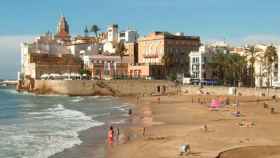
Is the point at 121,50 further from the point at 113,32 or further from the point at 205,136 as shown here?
the point at 205,136

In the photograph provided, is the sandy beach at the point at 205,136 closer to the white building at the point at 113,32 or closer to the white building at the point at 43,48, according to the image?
the white building at the point at 43,48

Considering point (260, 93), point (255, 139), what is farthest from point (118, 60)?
point (255, 139)

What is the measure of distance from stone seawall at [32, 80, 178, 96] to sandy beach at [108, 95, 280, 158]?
3881cm

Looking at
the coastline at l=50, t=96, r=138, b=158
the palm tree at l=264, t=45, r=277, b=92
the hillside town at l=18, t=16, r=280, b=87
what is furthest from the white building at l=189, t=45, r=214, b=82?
the coastline at l=50, t=96, r=138, b=158

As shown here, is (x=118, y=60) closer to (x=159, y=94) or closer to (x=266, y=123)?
(x=159, y=94)

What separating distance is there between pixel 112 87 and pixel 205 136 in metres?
63.1

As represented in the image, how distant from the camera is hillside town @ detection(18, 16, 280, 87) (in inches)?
3580

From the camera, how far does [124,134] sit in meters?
35.2

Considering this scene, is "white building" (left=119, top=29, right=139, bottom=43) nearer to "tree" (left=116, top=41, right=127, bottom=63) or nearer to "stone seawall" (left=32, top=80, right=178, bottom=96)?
"tree" (left=116, top=41, right=127, bottom=63)

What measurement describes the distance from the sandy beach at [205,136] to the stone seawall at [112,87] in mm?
A: 38813

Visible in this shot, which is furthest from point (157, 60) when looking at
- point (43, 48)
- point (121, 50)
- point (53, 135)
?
point (53, 135)

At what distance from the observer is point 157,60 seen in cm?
10831

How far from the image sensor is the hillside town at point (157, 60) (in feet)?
298

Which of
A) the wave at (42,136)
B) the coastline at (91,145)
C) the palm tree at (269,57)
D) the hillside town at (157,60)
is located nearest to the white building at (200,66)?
the hillside town at (157,60)
